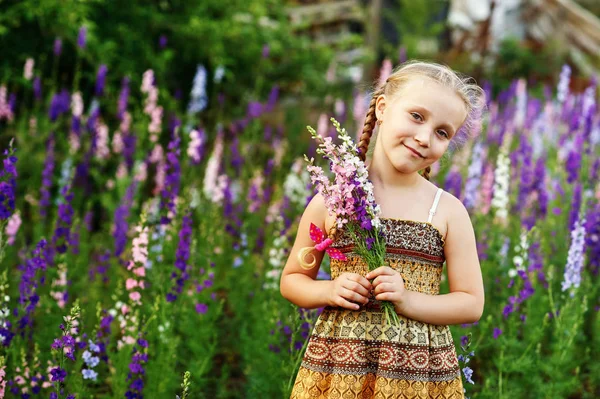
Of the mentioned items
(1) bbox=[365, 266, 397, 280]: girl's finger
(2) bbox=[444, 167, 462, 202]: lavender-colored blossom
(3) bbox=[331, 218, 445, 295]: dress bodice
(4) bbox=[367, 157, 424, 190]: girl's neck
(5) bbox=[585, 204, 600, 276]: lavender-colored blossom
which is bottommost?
(1) bbox=[365, 266, 397, 280]: girl's finger

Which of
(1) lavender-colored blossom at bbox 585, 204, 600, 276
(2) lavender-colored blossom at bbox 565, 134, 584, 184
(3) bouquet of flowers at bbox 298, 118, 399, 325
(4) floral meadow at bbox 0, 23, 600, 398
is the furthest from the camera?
(2) lavender-colored blossom at bbox 565, 134, 584, 184

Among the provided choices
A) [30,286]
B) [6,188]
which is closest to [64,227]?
[30,286]

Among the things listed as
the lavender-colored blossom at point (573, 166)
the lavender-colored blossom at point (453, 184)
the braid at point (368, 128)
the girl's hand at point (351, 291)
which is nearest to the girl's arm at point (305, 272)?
the girl's hand at point (351, 291)

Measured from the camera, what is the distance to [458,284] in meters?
2.15

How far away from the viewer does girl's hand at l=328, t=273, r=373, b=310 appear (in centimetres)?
199

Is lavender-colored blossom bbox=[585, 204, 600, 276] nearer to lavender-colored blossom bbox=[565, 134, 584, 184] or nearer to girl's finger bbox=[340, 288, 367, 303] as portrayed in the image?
lavender-colored blossom bbox=[565, 134, 584, 184]

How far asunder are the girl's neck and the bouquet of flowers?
0.14m

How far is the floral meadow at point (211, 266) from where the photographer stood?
3006mm

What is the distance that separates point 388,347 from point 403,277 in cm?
19

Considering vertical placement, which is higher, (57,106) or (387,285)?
(57,106)

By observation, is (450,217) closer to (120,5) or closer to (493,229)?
(493,229)

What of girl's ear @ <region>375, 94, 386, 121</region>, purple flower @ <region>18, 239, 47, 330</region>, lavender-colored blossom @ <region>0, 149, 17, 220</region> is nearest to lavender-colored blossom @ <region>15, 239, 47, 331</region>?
purple flower @ <region>18, 239, 47, 330</region>

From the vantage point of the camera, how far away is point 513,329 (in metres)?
3.20

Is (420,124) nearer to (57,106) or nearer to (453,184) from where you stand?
(453,184)
